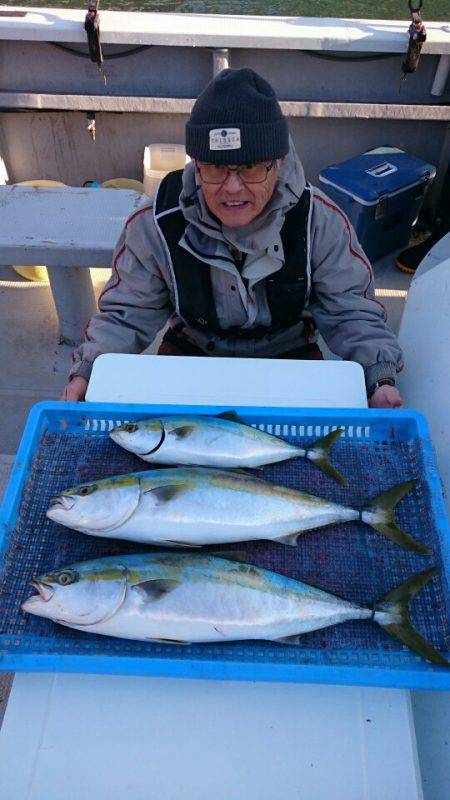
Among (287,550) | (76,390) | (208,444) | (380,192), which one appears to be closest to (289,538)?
(287,550)

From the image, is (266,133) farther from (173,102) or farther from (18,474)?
(173,102)

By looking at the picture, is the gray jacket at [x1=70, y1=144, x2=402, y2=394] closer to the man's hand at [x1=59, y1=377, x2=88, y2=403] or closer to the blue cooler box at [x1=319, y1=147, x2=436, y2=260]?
the man's hand at [x1=59, y1=377, x2=88, y2=403]

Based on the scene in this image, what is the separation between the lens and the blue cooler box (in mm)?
3947

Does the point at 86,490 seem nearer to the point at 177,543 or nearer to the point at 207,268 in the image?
the point at 177,543

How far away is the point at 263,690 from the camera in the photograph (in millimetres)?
1256

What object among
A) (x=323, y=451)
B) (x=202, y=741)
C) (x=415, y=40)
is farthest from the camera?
(x=415, y=40)

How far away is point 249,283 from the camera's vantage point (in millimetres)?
2227

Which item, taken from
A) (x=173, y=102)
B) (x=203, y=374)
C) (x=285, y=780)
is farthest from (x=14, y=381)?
(x=285, y=780)

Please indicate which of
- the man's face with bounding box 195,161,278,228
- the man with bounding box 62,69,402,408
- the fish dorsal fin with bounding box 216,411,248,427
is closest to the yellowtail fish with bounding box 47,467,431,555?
the fish dorsal fin with bounding box 216,411,248,427

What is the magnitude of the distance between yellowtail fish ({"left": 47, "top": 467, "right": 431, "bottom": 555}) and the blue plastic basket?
37mm

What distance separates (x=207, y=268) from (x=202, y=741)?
1.62m

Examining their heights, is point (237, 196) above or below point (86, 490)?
above

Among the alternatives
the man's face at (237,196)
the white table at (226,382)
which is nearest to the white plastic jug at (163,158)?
the man's face at (237,196)

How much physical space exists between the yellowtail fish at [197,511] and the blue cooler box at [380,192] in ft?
9.60
